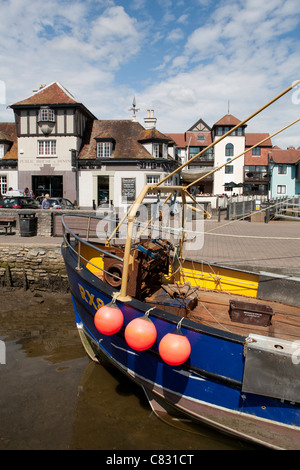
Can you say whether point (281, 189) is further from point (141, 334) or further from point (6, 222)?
point (141, 334)

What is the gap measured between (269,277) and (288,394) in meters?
2.47

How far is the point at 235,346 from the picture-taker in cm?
367

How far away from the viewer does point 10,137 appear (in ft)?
97.6

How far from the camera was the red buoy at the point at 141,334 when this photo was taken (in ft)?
12.5

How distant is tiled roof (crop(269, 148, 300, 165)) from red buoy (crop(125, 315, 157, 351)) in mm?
46206

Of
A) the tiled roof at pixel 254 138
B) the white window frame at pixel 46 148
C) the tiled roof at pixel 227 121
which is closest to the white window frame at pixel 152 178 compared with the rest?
the white window frame at pixel 46 148

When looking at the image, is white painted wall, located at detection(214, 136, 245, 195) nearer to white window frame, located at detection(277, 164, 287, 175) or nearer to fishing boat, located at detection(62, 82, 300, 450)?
Answer: white window frame, located at detection(277, 164, 287, 175)

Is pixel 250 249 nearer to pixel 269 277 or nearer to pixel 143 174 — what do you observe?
pixel 269 277

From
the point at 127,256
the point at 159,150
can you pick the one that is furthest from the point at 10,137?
the point at 127,256

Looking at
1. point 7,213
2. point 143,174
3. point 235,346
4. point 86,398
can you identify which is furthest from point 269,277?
point 143,174

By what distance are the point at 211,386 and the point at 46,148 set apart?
2658cm

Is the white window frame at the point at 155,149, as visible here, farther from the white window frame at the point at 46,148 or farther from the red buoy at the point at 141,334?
the red buoy at the point at 141,334

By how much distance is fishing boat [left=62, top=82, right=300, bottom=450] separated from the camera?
3561 mm

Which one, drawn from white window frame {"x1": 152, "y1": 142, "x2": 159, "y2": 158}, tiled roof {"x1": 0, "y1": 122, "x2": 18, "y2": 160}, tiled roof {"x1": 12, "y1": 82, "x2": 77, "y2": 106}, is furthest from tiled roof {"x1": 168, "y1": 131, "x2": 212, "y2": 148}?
tiled roof {"x1": 0, "y1": 122, "x2": 18, "y2": 160}
